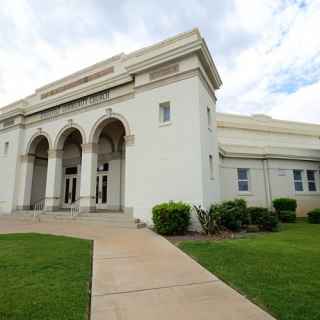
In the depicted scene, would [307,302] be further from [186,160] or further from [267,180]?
[267,180]

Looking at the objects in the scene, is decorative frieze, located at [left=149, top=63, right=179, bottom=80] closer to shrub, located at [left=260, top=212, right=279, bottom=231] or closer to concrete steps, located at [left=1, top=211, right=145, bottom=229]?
concrete steps, located at [left=1, top=211, right=145, bottom=229]

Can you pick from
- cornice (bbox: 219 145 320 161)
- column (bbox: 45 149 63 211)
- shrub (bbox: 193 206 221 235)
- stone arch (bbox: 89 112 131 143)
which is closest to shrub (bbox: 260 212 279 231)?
shrub (bbox: 193 206 221 235)

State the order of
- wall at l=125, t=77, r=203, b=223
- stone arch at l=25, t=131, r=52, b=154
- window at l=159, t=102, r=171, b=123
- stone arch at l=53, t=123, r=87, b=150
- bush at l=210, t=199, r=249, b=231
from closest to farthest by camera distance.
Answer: bush at l=210, t=199, r=249, b=231 → wall at l=125, t=77, r=203, b=223 → window at l=159, t=102, r=171, b=123 → stone arch at l=53, t=123, r=87, b=150 → stone arch at l=25, t=131, r=52, b=154

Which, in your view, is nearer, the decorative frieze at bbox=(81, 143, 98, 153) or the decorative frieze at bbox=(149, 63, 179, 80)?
the decorative frieze at bbox=(149, 63, 179, 80)

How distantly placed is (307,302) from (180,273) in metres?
2.30

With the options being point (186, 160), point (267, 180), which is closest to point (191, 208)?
point (186, 160)

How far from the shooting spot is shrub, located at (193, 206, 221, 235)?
10.1 meters

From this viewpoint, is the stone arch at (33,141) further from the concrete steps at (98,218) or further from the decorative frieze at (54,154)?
the concrete steps at (98,218)

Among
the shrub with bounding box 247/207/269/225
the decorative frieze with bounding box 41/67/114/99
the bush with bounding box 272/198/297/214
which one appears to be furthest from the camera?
the decorative frieze with bounding box 41/67/114/99

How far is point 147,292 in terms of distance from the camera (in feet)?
13.4

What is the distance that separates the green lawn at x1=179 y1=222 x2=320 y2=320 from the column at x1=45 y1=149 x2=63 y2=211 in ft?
40.9

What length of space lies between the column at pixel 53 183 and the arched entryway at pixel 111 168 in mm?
2836

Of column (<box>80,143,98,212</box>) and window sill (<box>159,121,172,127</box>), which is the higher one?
window sill (<box>159,121,172,127</box>)

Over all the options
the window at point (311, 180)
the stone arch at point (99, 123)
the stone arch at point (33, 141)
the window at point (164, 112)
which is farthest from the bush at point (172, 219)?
the window at point (311, 180)
